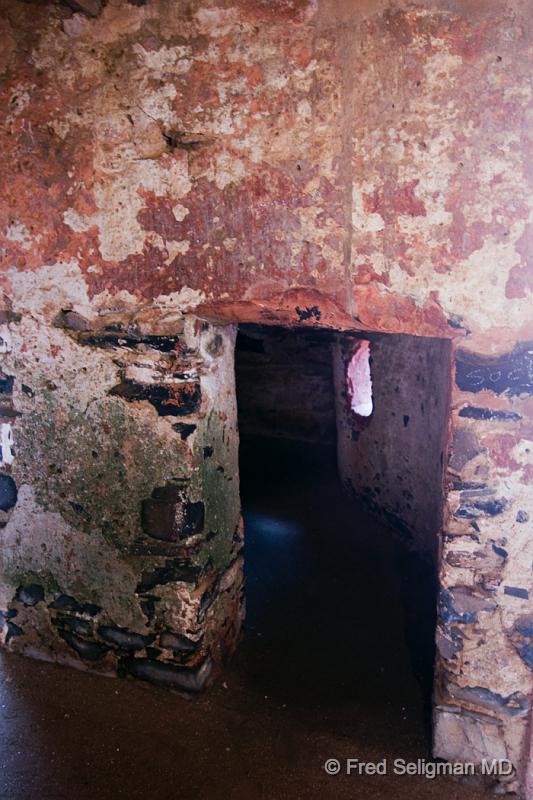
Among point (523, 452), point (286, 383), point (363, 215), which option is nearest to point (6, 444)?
point (363, 215)

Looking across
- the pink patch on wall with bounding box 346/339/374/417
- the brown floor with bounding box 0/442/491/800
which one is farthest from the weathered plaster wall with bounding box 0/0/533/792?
the pink patch on wall with bounding box 346/339/374/417

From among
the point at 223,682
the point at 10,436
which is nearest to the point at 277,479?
the point at 223,682

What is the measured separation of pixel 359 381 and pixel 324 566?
67.7 inches

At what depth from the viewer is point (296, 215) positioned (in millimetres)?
1992

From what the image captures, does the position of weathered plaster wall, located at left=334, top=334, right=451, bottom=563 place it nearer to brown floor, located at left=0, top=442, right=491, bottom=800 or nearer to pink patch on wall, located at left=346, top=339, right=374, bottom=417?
pink patch on wall, located at left=346, top=339, right=374, bottom=417

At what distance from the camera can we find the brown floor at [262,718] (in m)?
2.17

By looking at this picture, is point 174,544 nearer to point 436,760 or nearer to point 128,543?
point 128,543

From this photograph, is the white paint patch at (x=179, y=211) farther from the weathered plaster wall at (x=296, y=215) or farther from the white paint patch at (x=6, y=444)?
the white paint patch at (x=6, y=444)

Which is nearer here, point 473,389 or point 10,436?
point 473,389

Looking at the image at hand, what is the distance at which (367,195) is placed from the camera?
1896 millimetres

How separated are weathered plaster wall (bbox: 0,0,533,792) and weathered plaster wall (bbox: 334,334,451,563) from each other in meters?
1.49

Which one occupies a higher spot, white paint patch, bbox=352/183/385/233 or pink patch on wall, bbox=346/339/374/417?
white paint patch, bbox=352/183/385/233

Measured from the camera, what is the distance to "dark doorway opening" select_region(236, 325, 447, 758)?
8.52 ft

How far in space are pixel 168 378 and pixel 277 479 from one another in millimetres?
3292
